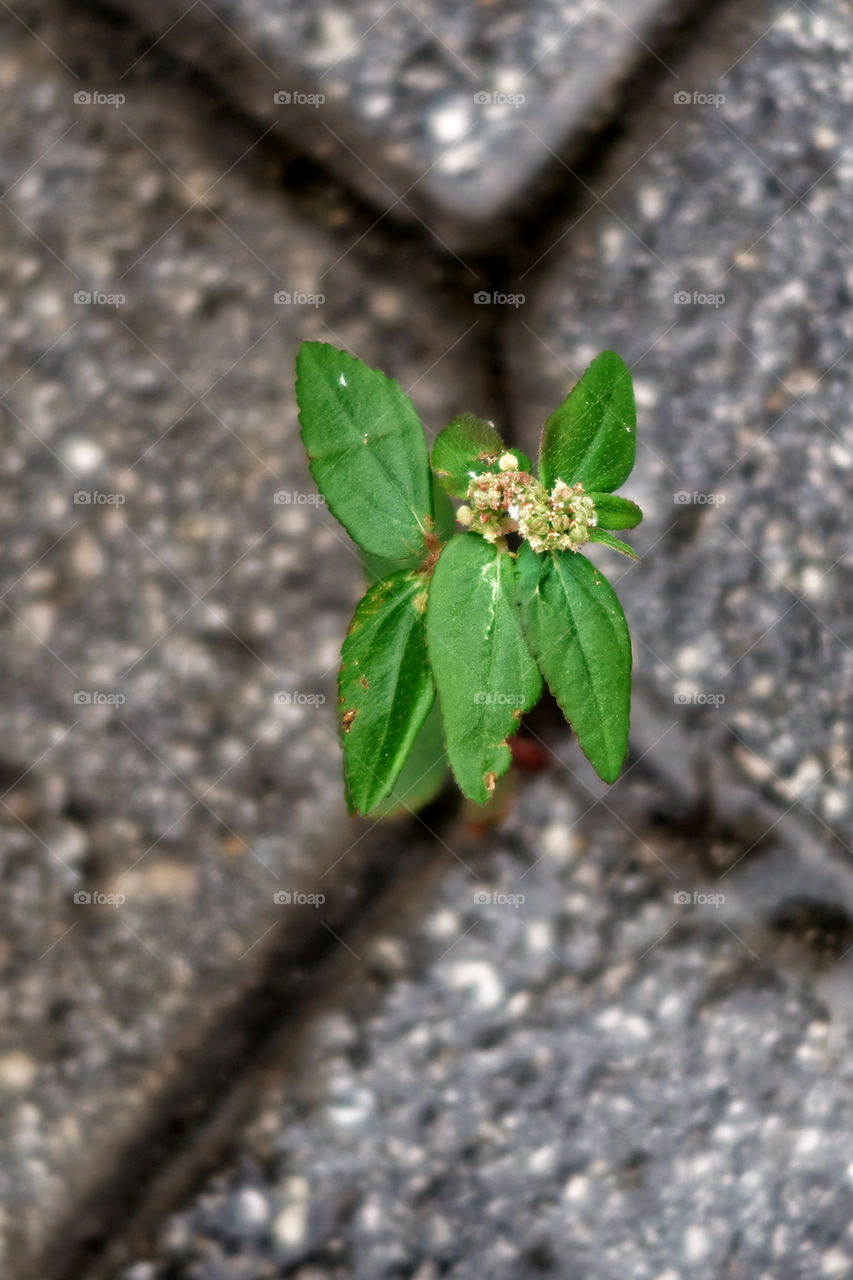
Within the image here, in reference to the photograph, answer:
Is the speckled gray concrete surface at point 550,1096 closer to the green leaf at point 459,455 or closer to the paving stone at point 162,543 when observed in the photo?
the paving stone at point 162,543

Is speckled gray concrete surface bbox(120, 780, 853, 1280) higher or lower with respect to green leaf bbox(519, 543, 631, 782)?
lower

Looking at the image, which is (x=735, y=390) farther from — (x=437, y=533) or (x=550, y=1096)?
(x=550, y=1096)

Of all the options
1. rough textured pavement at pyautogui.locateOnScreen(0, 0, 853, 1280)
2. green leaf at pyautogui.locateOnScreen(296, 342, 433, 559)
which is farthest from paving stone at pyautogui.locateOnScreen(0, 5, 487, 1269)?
green leaf at pyautogui.locateOnScreen(296, 342, 433, 559)

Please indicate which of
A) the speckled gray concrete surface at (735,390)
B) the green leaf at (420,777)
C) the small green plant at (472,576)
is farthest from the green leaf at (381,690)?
the speckled gray concrete surface at (735,390)

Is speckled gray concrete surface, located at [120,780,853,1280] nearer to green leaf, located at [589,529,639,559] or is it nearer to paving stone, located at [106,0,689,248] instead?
green leaf, located at [589,529,639,559]

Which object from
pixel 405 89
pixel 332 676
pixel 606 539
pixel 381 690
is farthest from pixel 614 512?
pixel 405 89

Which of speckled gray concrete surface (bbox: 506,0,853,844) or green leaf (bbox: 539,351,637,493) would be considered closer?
green leaf (bbox: 539,351,637,493)

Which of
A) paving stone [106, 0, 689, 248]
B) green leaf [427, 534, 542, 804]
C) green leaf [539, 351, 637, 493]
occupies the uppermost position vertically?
paving stone [106, 0, 689, 248]
